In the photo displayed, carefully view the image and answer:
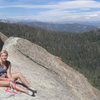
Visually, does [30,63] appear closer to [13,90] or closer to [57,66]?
[57,66]

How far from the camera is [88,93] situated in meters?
14.6

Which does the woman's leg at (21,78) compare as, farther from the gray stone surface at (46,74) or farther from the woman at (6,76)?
the gray stone surface at (46,74)

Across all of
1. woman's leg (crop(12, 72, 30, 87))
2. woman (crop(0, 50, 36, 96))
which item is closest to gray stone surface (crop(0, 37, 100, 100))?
woman (crop(0, 50, 36, 96))

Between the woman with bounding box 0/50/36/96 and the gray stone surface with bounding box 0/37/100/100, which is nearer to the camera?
the woman with bounding box 0/50/36/96

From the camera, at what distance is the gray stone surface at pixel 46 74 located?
1224 cm

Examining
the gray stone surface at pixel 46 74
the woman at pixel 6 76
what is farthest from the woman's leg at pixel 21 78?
the gray stone surface at pixel 46 74

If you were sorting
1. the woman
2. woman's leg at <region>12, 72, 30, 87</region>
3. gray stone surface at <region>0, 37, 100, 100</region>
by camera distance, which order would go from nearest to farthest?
the woman < woman's leg at <region>12, 72, 30, 87</region> < gray stone surface at <region>0, 37, 100, 100</region>

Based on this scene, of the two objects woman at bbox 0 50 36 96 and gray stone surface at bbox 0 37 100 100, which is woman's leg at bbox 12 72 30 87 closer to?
woman at bbox 0 50 36 96

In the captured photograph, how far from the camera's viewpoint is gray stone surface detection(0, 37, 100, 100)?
40.1 ft

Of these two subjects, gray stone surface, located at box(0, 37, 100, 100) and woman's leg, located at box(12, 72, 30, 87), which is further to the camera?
gray stone surface, located at box(0, 37, 100, 100)

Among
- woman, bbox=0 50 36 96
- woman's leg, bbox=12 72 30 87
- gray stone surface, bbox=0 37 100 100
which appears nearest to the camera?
woman, bbox=0 50 36 96

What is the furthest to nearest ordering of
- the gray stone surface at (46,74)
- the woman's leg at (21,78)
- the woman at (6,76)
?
1. the gray stone surface at (46,74)
2. the woman's leg at (21,78)
3. the woman at (6,76)

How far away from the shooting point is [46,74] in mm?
14164

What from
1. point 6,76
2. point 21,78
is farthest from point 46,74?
point 6,76
